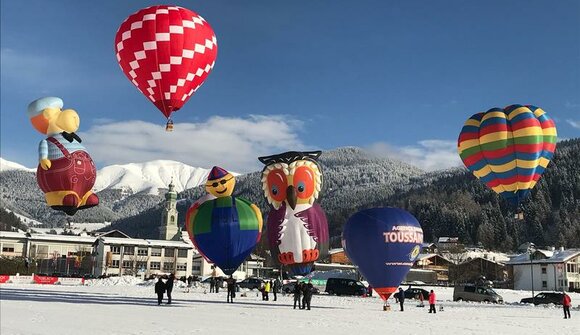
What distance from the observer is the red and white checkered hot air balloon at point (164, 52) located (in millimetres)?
26297

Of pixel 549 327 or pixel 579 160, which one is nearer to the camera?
pixel 549 327

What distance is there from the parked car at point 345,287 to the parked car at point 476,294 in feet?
19.8

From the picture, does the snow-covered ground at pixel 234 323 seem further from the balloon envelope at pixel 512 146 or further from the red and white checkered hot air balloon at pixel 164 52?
the balloon envelope at pixel 512 146

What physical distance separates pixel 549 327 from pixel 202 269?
82642mm

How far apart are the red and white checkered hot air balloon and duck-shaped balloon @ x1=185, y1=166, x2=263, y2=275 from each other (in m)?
4.85

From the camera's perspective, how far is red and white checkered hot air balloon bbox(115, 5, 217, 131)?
86.3 feet

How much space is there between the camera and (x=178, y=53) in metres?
26.5

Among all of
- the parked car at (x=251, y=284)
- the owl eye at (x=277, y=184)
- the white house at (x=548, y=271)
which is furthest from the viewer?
the white house at (x=548, y=271)

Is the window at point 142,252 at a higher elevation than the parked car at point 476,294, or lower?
higher

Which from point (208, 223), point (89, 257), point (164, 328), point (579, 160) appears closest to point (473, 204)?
point (579, 160)

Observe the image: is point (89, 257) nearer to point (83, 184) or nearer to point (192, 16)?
point (83, 184)

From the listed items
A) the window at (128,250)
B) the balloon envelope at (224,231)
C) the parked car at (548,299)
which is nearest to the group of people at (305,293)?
the balloon envelope at (224,231)

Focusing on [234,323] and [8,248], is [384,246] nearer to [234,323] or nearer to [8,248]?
[234,323]

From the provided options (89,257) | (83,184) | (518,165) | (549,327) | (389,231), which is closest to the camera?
(549,327)
